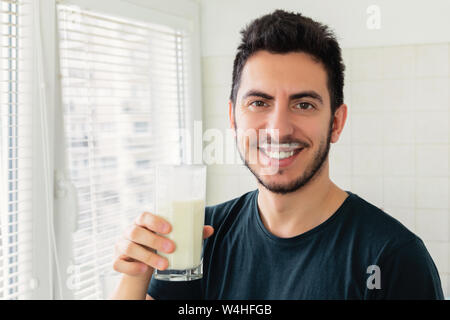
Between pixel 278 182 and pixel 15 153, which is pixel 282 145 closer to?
pixel 278 182

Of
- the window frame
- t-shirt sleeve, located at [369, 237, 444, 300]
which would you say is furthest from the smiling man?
the window frame

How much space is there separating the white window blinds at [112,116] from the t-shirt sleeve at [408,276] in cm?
78

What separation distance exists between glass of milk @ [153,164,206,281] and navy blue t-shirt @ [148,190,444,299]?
16cm

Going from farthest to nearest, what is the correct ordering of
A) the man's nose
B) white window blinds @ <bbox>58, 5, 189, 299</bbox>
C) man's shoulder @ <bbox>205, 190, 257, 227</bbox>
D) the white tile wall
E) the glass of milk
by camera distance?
white window blinds @ <bbox>58, 5, 189, 299</bbox> → the white tile wall → man's shoulder @ <bbox>205, 190, 257, 227</bbox> → the man's nose → the glass of milk

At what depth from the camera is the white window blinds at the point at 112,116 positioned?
1098 millimetres

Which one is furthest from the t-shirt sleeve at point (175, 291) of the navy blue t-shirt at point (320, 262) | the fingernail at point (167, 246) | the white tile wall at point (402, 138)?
the white tile wall at point (402, 138)

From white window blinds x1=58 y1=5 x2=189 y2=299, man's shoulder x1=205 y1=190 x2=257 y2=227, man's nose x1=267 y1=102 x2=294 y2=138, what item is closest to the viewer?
man's nose x1=267 y1=102 x2=294 y2=138

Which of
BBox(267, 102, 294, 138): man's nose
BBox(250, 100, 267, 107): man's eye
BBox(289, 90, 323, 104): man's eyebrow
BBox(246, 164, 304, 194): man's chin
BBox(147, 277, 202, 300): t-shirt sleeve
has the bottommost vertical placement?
BBox(147, 277, 202, 300): t-shirt sleeve

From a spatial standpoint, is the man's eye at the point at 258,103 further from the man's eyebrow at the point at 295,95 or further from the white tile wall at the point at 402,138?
the white tile wall at the point at 402,138

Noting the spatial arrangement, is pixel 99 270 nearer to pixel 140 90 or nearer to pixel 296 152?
pixel 140 90

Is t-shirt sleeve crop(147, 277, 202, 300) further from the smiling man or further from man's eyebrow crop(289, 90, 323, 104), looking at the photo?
man's eyebrow crop(289, 90, 323, 104)

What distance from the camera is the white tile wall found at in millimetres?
956

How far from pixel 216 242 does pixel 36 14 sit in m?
0.67

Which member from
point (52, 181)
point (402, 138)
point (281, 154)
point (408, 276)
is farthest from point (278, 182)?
point (52, 181)
